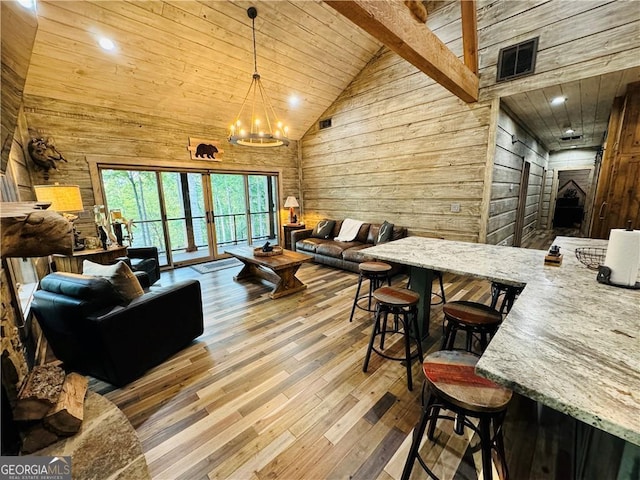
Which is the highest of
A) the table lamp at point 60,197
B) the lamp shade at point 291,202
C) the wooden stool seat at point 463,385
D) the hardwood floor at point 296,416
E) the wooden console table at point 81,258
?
the table lamp at point 60,197

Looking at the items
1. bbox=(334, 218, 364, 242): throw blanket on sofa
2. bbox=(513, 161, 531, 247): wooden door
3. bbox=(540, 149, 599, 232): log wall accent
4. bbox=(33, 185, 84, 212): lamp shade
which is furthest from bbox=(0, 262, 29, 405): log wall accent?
bbox=(540, 149, 599, 232): log wall accent

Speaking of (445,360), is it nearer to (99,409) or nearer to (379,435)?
(379,435)

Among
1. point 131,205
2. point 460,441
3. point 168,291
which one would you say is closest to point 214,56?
point 131,205

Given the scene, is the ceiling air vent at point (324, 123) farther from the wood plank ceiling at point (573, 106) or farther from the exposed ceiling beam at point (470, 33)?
the wood plank ceiling at point (573, 106)

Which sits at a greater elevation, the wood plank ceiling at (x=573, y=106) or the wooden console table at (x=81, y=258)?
the wood plank ceiling at (x=573, y=106)

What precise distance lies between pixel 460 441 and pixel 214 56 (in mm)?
5042

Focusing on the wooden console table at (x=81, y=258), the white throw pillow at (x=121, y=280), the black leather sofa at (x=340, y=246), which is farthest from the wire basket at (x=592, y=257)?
the wooden console table at (x=81, y=258)

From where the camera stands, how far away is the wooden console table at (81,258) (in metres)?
3.04

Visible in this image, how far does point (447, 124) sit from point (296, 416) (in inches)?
169

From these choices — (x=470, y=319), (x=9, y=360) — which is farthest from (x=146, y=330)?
(x=470, y=319)

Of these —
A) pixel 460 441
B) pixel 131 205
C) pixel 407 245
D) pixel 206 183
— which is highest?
pixel 206 183

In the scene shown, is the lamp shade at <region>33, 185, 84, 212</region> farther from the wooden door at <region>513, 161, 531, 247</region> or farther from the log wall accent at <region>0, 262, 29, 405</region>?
the wooden door at <region>513, 161, 531, 247</region>

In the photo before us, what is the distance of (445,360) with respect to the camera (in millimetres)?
1224

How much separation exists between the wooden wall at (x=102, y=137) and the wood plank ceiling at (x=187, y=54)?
132 millimetres
